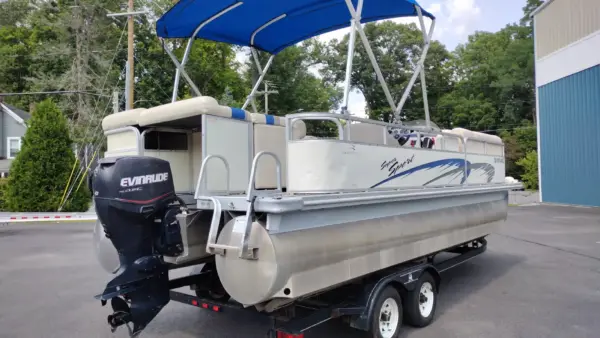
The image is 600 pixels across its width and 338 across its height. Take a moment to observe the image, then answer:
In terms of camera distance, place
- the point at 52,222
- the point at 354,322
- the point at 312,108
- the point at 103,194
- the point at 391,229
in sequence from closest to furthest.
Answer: the point at 103,194 < the point at 354,322 < the point at 391,229 < the point at 52,222 < the point at 312,108

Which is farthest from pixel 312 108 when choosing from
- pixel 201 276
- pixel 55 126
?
pixel 201 276

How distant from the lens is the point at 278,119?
5336 millimetres

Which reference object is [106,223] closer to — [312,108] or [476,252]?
[476,252]

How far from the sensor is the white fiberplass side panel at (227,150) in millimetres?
4434

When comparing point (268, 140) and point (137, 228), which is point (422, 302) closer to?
point (268, 140)

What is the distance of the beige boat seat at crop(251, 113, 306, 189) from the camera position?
507 cm

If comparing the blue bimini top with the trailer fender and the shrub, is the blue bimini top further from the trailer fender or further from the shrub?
the shrub

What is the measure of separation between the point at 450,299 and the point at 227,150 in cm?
384

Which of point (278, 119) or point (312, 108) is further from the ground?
point (312, 108)

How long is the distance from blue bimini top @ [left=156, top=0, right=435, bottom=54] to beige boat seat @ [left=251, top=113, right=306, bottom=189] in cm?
162

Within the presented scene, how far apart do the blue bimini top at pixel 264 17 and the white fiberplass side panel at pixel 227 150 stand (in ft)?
5.99

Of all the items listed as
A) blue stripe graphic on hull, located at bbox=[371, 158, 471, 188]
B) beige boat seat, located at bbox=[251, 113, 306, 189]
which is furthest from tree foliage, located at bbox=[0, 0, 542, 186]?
beige boat seat, located at bbox=[251, 113, 306, 189]

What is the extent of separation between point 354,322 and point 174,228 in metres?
1.86

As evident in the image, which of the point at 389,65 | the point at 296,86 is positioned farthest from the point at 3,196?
the point at 389,65
